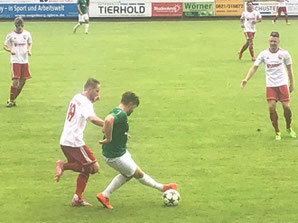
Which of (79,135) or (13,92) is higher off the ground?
(79,135)

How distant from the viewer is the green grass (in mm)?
11242

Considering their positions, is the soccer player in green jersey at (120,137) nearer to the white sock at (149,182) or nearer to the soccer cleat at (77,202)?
the white sock at (149,182)

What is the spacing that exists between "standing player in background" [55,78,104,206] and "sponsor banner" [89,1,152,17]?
43.3 m

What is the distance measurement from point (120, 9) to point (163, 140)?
38787 millimetres

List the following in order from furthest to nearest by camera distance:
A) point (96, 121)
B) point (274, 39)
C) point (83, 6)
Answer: point (83, 6) < point (274, 39) < point (96, 121)

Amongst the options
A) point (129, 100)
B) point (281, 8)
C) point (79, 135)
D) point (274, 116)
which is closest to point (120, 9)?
point (281, 8)

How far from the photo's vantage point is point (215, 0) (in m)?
54.1

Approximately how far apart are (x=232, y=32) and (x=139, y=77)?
745 inches

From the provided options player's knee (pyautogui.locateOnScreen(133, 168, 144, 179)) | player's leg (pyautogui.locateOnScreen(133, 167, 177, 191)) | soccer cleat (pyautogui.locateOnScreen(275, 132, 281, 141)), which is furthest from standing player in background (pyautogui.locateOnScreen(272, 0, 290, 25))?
player's knee (pyautogui.locateOnScreen(133, 168, 144, 179))

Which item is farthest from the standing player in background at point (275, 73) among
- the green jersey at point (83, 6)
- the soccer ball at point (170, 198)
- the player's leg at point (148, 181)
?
the green jersey at point (83, 6)

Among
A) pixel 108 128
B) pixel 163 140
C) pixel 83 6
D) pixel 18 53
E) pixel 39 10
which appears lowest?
pixel 163 140

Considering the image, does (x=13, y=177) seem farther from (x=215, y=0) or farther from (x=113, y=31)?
(x=215, y=0)

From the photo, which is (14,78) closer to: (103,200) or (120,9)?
(103,200)

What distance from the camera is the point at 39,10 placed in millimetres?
53812
